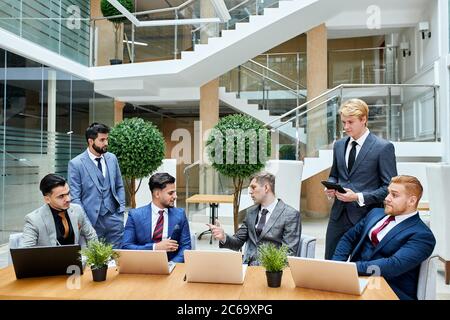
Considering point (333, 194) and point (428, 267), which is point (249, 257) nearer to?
point (333, 194)

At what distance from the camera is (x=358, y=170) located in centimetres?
251

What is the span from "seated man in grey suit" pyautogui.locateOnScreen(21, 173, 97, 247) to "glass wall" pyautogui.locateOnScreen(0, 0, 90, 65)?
4160mm

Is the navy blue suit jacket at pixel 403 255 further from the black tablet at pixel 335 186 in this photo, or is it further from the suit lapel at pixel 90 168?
the suit lapel at pixel 90 168

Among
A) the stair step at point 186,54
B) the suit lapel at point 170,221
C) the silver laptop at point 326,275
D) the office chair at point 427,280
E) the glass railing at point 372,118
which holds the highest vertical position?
the stair step at point 186,54

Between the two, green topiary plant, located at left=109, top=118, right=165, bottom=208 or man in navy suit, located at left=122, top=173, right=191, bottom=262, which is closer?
man in navy suit, located at left=122, top=173, right=191, bottom=262

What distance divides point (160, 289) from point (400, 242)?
1069 mm

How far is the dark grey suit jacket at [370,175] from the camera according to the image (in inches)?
96.0

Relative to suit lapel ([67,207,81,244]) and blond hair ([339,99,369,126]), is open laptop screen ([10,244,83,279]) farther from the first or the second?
blond hair ([339,99,369,126])

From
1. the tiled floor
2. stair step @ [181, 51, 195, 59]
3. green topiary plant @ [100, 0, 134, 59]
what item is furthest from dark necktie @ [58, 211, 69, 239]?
green topiary plant @ [100, 0, 134, 59]

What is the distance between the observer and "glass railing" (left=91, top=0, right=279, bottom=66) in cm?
738

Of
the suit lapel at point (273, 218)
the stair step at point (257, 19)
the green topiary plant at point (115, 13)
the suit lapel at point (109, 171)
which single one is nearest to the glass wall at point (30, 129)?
the green topiary plant at point (115, 13)

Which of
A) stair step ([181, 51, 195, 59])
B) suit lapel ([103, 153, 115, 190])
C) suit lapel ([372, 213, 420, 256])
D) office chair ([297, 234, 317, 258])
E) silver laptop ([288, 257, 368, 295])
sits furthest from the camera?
stair step ([181, 51, 195, 59])

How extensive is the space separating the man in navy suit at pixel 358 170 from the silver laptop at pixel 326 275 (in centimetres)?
82
